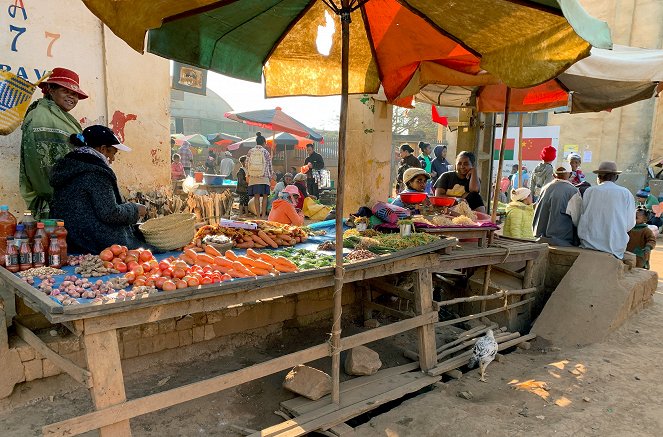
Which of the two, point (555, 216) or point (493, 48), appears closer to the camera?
point (493, 48)

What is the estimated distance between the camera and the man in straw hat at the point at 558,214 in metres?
6.19

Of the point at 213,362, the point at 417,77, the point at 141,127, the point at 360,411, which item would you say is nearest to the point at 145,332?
the point at 213,362

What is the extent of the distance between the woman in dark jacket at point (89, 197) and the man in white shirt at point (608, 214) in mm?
5461

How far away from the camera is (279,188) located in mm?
11359

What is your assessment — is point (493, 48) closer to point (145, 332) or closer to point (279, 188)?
point (145, 332)

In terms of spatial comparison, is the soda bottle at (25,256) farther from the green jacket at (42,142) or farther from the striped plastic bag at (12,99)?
the striped plastic bag at (12,99)

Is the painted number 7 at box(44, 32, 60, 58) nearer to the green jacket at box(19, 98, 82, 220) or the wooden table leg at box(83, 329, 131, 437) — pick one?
the green jacket at box(19, 98, 82, 220)

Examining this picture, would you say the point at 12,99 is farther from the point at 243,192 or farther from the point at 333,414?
the point at 243,192

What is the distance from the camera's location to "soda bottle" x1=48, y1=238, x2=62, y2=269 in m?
3.04

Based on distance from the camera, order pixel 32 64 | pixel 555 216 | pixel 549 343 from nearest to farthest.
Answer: pixel 32 64
pixel 549 343
pixel 555 216

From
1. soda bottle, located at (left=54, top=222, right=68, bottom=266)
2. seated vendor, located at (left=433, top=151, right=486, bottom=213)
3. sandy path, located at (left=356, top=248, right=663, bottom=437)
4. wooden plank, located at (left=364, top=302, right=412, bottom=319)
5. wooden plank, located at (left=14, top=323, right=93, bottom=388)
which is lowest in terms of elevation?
sandy path, located at (left=356, top=248, right=663, bottom=437)

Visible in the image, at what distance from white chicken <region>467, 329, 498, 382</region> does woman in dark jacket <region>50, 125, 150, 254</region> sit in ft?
11.3

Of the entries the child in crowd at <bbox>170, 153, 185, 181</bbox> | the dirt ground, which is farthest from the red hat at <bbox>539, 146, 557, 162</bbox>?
the child in crowd at <bbox>170, 153, 185, 181</bbox>

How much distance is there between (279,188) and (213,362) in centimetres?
731
